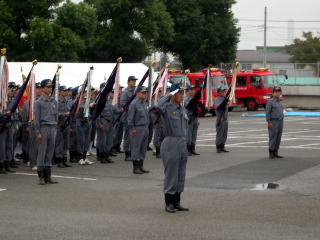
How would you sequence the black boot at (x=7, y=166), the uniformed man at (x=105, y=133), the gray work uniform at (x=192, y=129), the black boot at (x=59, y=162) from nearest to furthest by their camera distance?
the black boot at (x=7, y=166) → the black boot at (x=59, y=162) → the uniformed man at (x=105, y=133) → the gray work uniform at (x=192, y=129)

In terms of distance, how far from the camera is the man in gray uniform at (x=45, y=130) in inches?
574

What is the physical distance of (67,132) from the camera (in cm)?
1836

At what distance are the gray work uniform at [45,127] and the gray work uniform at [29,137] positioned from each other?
2.00m

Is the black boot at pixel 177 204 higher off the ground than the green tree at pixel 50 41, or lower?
lower

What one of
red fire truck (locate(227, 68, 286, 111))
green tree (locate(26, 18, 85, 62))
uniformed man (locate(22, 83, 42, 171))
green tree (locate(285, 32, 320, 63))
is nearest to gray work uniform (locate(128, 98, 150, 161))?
uniformed man (locate(22, 83, 42, 171))

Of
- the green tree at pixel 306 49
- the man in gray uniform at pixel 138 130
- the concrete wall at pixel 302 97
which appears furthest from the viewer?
the green tree at pixel 306 49

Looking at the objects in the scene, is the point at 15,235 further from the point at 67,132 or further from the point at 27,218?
the point at 67,132

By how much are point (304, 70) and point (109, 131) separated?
3785cm

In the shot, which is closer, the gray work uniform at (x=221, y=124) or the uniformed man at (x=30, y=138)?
the uniformed man at (x=30, y=138)

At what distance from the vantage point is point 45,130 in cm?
1470

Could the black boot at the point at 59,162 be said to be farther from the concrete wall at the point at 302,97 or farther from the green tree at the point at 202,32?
the green tree at the point at 202,32

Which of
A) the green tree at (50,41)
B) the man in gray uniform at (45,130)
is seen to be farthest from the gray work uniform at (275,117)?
the green tree at (50,41)

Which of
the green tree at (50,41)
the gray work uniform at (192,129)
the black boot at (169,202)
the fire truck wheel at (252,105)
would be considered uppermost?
the green tree at (50,41)

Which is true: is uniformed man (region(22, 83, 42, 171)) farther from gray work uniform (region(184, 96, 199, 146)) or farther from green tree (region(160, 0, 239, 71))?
green tree (region(160, 0, 239, 71))
